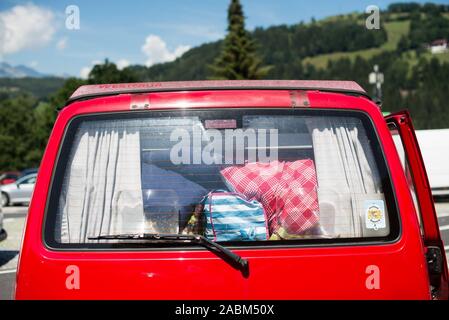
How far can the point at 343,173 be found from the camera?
2.63 meters

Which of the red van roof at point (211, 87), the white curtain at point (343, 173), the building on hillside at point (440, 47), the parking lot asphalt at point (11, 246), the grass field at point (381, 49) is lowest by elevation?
the parking lot asphalt at point (11, 246)

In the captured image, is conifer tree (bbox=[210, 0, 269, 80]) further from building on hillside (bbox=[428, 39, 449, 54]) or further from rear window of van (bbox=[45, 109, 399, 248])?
rear window of van (bbox=[45, 109, 399, 248])

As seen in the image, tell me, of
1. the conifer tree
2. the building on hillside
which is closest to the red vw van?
the building on hillside

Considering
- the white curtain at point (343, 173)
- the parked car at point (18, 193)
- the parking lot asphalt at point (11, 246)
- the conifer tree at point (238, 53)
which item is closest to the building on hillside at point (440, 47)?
the conifer tree at point (238, 53)

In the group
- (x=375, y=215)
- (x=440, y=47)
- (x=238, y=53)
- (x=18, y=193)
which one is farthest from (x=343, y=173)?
(x=238, y=53)

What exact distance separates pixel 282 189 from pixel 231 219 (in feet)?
0.91

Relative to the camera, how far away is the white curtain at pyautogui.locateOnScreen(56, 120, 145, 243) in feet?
8.35

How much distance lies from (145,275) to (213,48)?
15059cm

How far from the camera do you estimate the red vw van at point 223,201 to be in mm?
2406

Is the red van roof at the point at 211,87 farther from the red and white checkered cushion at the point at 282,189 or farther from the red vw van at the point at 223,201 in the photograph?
the red and white checkered cushion at the point at 282,189

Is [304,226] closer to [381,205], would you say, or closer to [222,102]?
[381,205]
